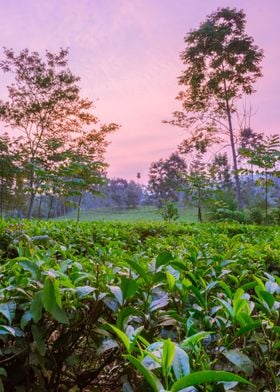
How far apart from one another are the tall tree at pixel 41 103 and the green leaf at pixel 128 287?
39.6 ft

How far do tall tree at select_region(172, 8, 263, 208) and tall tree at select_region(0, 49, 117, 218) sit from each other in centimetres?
440

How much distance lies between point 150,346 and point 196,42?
15.1 m

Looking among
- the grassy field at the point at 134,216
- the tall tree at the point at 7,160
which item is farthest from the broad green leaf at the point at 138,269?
the grassy field at the point at 134,216

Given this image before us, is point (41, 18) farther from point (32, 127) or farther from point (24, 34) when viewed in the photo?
point (32, 127)

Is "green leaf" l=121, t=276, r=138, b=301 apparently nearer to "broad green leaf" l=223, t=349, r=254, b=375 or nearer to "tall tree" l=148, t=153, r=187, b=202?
"broad green leaf" l=223, t=349, r=254, b=375

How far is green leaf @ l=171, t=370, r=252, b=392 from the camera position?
17.1 inches

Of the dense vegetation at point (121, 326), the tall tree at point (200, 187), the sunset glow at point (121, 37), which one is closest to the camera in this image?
the dense vegetation at point (121, 326)

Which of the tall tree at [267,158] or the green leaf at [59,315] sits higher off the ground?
the tall tree at [267,158]

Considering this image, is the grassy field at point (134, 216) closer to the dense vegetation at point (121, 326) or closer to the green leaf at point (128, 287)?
the dense vegetation at point (121, 326)

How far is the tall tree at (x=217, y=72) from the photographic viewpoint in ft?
44.4

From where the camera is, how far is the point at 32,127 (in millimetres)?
12922

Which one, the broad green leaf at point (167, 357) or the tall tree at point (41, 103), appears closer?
the broad green leaf at point (167, 357)

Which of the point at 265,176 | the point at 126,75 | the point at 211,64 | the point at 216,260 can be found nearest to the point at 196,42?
the point at 211,64

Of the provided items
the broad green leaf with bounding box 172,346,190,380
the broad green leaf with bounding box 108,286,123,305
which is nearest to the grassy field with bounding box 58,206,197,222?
the broad green leaf with bounding box 108,286,123,305
